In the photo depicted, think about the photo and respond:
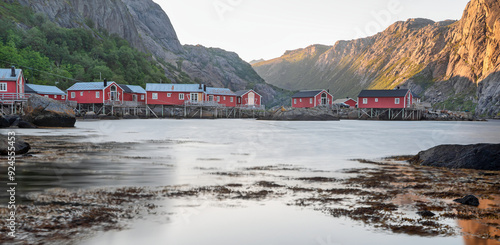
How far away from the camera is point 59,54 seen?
9988cm

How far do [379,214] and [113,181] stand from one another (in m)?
7.50

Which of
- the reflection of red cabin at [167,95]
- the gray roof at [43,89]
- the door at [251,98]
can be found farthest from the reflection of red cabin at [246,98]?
the gray roof at [43,89]

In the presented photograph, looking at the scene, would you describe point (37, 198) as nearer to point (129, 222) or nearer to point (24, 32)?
point (129, 222)

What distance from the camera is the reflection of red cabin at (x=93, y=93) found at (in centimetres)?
8150

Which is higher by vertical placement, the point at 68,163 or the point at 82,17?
the point at 82,17

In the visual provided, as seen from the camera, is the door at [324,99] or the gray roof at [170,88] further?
the door at [324,99]

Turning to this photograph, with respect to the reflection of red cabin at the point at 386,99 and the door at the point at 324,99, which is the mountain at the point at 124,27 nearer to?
the door at the point at 324,99

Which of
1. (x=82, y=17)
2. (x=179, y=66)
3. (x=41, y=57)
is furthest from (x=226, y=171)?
(x=179, y=66)

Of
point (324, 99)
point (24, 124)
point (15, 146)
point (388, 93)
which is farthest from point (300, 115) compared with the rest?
point (15, 146)

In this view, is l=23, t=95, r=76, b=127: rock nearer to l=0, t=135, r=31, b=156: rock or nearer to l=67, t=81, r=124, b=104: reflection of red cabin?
l=0, t=135, r=31, b=156: rock

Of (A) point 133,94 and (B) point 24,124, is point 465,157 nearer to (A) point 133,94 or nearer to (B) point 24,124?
(B) point 24,124

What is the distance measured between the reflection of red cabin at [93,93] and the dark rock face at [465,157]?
76372 mm

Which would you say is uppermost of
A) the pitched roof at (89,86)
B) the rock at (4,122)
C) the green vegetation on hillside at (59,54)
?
the green vegetation on hillside at (59,54)

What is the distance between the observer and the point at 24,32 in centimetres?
9675
